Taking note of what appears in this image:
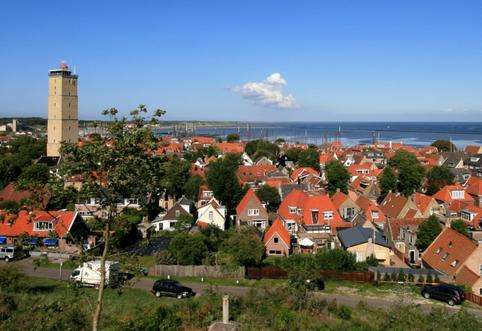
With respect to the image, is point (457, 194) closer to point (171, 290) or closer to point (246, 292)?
point (246, 292)

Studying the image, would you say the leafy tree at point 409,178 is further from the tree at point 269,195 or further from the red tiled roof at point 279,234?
the red tiled roof at point 279,234

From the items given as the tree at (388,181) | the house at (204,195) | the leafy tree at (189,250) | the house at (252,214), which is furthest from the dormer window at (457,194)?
the leafy tree at (189,250)

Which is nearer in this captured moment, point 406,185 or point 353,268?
point 353,268

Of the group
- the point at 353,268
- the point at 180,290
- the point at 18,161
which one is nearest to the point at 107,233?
the point at 180,290

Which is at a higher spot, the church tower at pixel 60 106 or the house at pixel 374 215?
the church tower at pixel 60 106

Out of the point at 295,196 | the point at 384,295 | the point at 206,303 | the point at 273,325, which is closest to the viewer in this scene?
the point at 273,325

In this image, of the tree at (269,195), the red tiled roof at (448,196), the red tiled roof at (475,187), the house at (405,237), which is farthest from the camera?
the tree at (269,195)

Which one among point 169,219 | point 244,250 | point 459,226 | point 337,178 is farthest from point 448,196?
point 169,219

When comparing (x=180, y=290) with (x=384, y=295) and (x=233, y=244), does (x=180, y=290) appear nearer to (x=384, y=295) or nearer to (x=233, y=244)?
(x=233, y=244)
